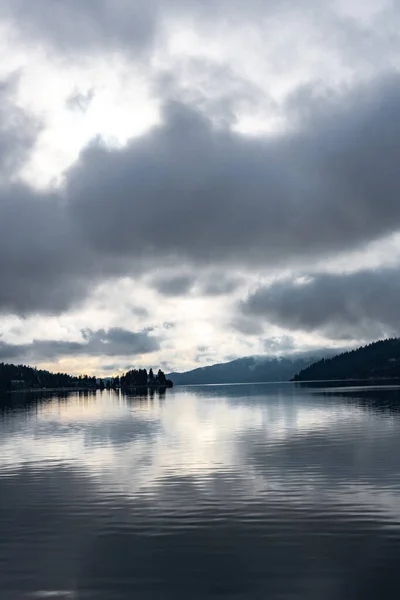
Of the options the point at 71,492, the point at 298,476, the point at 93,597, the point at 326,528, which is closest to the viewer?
the point at 93,597

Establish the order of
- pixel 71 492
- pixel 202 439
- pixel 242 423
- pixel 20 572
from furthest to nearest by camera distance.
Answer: pixel 242 423, pixel 202 439, pixel 71 492, pixel 20 572

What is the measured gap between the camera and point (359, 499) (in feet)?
146

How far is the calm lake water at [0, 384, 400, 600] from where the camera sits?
28141mm

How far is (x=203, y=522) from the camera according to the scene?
39.2 m

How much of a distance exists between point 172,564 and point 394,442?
5651 cm

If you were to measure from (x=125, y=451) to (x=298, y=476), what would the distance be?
30558 millimetres

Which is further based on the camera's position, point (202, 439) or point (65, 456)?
point (202, 439)

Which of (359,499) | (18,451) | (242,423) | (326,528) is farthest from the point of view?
(242,423)

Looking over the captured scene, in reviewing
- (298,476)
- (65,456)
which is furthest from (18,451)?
(298,476)

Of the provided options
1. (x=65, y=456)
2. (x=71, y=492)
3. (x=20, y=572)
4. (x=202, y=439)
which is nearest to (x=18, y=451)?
(x=65, y=456)

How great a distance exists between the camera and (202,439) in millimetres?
91125

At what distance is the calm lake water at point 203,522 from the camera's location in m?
28.1

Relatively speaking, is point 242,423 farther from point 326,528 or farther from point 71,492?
point 326,528

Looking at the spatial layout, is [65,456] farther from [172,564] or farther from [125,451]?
[172,564]
